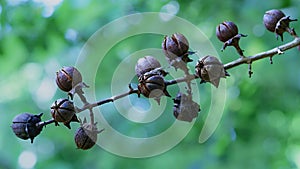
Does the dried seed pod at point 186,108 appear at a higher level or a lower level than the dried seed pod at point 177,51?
lower

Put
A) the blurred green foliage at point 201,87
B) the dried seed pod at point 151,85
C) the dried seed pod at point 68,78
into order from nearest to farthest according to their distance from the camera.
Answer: the dried seed pod at point 151,85 → the dried seed pod at point 68,78 → the blurred green foliage at point 201,87

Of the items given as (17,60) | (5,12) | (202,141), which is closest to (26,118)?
(5,12)

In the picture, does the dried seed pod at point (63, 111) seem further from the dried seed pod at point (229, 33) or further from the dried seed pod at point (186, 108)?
the dried seed pod at point (229, 33)

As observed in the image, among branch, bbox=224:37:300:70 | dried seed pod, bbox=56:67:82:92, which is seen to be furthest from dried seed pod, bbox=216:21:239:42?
dried seed pod, bbox=56:67:82:92

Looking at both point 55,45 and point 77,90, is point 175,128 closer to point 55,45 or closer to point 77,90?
point 55,45

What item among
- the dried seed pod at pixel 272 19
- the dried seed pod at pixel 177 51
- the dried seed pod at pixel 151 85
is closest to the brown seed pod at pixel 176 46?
the dried seed pod at pixel 177 51

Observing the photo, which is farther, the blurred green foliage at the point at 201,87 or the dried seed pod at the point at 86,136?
the blurred green foliage at the point at 201,87

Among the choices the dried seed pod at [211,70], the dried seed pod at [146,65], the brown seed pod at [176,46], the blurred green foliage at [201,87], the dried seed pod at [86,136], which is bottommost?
the dried seed pod at [86,136]

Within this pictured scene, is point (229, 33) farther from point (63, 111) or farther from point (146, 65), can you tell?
point (63, 111)

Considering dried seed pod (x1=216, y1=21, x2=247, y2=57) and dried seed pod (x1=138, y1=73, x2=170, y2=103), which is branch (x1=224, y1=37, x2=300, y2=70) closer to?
dried seed pod (x1=216, y1=21, x2=247, y2=57)
